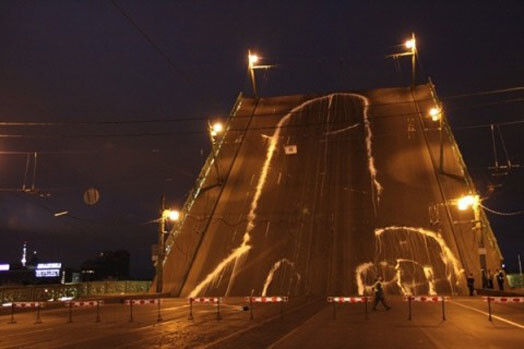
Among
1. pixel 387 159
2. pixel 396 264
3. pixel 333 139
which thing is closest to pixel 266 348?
pixel 396 264

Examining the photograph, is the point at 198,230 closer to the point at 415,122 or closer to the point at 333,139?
the point at 333,139

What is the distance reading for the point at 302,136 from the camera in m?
48.6

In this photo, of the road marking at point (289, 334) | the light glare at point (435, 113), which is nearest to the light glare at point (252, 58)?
the light glare at point (435, 113)

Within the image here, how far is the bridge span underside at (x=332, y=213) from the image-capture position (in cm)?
3191

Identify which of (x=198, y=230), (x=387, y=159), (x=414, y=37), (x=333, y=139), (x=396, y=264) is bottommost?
(x=396, y=264)

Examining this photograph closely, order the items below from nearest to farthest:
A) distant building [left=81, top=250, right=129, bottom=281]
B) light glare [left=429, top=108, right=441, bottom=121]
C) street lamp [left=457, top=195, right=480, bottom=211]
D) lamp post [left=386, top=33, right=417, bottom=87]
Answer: street lamp [left=457, top=195, right=480, bottom=211] < light glare [left=429, top=108, right=441, bottom=121] < lamp post [left=386, top=33, right=417, bottom=87] < distant building [left=81, top=250, right=129, bottom=281]

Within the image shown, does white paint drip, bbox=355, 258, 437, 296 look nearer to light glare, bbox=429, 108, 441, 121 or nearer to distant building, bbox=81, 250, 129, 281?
light glare, bbox=429, 108, 441, 121

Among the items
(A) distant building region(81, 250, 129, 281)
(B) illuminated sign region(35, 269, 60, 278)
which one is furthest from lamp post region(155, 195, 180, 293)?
(A) distant building region(81, 250, 129, 281)

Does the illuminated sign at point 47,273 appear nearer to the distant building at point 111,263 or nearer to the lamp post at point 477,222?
the distant building at point 111,263

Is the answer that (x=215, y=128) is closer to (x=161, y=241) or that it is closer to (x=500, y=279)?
(x=161, y=241)

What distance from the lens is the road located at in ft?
38.8

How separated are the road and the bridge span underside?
37.0 ft

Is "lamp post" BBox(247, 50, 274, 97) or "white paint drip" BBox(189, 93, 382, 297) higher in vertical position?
"lamp post" BBox(247, 50, 274, 97)

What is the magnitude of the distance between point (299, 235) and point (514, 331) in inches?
893
